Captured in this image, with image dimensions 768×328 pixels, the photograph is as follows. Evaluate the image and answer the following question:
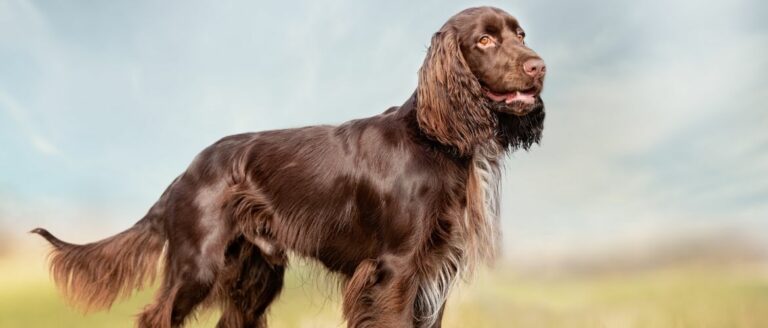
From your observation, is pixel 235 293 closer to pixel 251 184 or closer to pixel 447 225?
pixel 251 184

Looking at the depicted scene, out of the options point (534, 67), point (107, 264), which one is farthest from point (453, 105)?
point (107, 264)

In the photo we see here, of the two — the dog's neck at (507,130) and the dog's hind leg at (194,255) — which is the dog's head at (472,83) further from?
the dog's hind leg at (194,255)

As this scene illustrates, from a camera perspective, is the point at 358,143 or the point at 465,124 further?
the point at 358,143

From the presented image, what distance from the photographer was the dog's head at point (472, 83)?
17.3 ft

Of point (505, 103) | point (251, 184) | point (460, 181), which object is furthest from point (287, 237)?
point (505, 103)

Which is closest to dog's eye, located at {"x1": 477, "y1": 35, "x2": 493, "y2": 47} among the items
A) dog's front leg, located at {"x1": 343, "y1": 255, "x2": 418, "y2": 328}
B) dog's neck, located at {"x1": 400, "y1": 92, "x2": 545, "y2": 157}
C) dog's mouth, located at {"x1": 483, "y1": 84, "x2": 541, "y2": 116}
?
dog's mouth, located at {"x1": 483, "y1": 84, "x2": 541, "y2": 116}

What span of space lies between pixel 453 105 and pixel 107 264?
2702mm

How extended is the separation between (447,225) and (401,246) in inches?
11.6

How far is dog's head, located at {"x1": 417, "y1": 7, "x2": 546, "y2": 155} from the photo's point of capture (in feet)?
17.3

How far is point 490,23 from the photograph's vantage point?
5.34 m

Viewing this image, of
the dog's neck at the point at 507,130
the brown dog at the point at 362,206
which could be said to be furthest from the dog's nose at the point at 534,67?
the dog's neck at the point at 507,130

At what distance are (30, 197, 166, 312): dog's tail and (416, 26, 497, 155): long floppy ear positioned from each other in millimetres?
2070

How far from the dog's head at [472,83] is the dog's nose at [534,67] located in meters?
0.11

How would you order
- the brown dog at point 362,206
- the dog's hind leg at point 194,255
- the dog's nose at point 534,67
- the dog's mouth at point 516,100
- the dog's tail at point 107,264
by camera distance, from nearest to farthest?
the dog's nose at point 534,67
the dog's mouth at point 516,100
the brown dog at point 362,206
the dog's hind leg at point 194,255
the dog's tail at point 107,264
